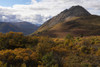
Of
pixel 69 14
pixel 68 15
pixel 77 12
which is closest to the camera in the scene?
pixel 68 15

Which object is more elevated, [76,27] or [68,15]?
[68,15]

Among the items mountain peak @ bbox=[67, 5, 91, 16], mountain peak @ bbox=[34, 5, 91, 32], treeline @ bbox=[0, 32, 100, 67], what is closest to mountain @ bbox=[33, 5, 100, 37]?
mountain peak @ bbox=[67, 5, 91, 16]

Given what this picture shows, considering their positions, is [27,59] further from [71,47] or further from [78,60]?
[71,47]

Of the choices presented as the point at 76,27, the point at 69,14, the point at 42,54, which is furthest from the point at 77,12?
the point at 42,54

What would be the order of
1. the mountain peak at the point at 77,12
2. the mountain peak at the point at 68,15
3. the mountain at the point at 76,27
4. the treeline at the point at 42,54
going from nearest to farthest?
the treeline at the point at 42,54
the mountain at the point at 76,27
the mountain peak at the point at 68,15
the mountain peak at the point at 77,12

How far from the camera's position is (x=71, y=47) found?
2030 centimetres

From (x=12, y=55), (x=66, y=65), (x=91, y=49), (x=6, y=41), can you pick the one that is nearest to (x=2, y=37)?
(x=6, y=41)

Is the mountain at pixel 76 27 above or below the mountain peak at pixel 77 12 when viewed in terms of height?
below

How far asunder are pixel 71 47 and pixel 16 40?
10.2m

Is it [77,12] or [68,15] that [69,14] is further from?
[77,12]

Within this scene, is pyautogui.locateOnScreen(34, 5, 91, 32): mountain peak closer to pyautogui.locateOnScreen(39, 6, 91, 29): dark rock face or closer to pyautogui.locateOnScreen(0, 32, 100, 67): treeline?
pyautogui.locateOnScreen(39, 6, 91, 29): dark rock face

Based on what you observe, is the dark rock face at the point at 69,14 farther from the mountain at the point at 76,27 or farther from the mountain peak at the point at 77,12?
the mountain at the point at 76,27

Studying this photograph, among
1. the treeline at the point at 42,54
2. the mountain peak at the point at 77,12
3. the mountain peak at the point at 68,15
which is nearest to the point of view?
the treeline at the point at 42,54

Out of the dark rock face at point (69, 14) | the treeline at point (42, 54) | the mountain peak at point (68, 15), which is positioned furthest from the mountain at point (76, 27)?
the treeline at point (42, 54)
